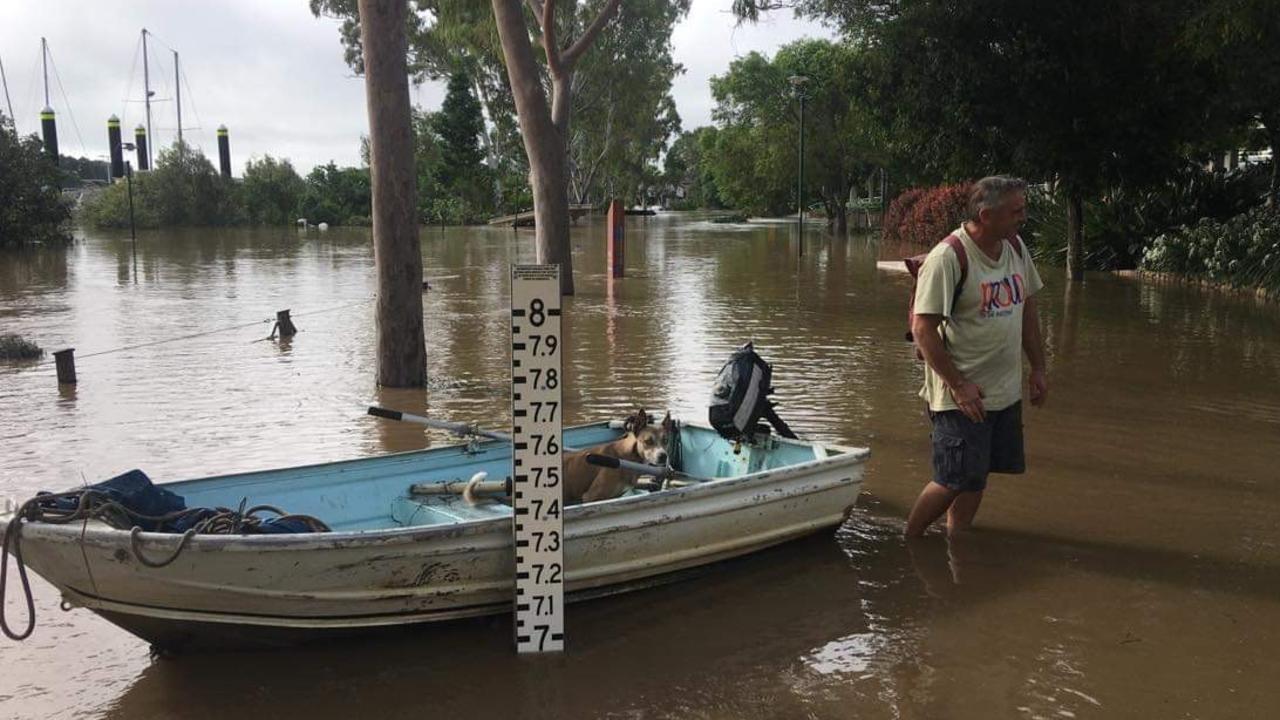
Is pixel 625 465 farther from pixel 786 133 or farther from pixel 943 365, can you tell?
pixel 786 133

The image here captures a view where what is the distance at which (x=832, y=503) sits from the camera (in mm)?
6152

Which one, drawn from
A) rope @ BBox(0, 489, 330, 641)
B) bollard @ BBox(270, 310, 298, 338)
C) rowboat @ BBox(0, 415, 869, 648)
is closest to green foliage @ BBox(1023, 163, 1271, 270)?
bollard @ BBox(270, 310, 298, 338)

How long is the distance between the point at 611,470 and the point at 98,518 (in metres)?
2.59

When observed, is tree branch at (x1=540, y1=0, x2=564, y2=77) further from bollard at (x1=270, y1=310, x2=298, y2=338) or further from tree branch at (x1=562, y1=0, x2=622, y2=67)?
bollard at (x1=270, y1=310, x2=298, y2=338)

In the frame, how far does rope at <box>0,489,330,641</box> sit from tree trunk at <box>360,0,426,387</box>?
656 cm

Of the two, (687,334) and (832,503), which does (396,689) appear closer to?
(832,503)

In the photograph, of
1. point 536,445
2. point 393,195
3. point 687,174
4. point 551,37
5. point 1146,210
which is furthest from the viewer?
point 687,174

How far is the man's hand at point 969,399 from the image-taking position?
18.4 feet

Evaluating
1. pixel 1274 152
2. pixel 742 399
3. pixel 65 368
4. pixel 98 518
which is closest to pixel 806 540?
pixel 742 399

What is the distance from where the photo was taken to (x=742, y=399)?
6.59m

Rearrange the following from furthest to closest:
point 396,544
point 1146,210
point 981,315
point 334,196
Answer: point 334,196 → point 1146,210 → point 981,315 → point 396,544

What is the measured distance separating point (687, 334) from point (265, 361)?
5727mm

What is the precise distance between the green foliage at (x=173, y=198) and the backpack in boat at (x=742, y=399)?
62.7 metres

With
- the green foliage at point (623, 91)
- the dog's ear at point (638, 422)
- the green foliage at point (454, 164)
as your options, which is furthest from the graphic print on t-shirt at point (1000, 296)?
the green foliage at point (454, 164)
